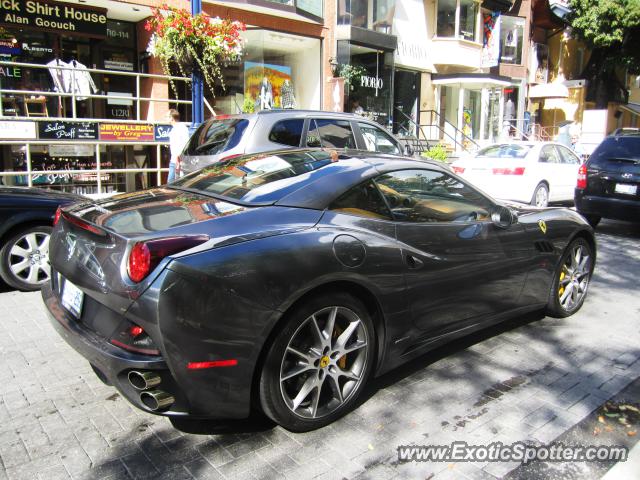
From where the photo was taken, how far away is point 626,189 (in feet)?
29.0

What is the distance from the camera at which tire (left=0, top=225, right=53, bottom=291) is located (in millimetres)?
5496

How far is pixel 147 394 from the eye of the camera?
2656 mm

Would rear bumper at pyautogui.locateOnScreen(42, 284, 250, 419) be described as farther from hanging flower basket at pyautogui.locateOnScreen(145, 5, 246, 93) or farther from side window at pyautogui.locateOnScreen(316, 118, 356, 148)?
hanging flower basket at pyautogui.locateOnScreen(145, 5, 246, 93)

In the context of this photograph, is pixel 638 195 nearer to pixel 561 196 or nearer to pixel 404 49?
pixel 561 196

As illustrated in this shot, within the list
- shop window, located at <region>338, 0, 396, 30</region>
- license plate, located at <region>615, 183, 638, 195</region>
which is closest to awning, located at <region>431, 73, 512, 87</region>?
shop window, located at <region>338, 0, 396, 30</region>

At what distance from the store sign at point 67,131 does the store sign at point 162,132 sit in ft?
4.16

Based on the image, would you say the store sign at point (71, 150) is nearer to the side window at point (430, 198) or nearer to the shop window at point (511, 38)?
the side window at point (430, 198)

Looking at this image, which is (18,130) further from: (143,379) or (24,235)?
(143,379)

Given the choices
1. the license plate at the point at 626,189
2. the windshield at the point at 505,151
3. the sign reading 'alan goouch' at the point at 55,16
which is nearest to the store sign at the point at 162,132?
the sign reading 'alan goouch' at the point at 55,16

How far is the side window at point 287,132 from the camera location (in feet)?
24.1

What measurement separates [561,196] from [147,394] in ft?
37.4

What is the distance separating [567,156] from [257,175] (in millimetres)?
10910

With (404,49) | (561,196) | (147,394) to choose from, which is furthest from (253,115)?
(404,49)

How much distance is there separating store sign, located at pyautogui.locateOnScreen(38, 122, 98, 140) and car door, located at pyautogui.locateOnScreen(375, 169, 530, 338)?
8.12 metres
